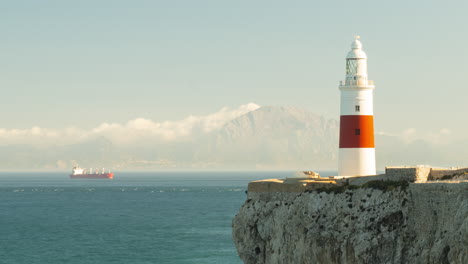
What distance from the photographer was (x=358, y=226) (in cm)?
3888

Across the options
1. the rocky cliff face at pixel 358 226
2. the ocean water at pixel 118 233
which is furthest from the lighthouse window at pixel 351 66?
the ocean water at pixel 118 233

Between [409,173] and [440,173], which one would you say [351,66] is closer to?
[440,173]

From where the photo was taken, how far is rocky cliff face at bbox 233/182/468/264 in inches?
1309

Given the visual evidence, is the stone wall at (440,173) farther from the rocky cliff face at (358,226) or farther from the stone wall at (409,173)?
the rocky cliff face at (358,226)

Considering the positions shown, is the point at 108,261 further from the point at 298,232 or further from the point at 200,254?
the point at 298,232

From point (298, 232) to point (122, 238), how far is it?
2016 inches

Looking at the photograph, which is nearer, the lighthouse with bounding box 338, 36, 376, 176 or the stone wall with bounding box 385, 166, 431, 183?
the stone wall with bounding box 385, 166, 431, 183

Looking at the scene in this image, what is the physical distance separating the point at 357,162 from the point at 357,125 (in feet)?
8.54

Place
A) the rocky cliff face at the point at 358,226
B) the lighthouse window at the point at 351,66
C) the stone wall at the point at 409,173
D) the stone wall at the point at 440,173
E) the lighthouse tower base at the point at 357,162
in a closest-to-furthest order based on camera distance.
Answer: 1. the rocky cliff face at the point at 358,226
2. the stone wall at the point at 409,173
3. the stone wall at the point at 440,173
4. the lighthouse tower base at the point at 357,162
5. the lighthouse window at the point at 351,66

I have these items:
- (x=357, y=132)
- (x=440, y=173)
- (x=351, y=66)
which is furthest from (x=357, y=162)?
(x=440, y=173)

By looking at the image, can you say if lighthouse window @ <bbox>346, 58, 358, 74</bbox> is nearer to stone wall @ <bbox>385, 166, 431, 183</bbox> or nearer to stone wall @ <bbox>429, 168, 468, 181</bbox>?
stone wall @ <bbox>429, 168, 468, 181</bbox>

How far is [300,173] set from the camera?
51.3 metres

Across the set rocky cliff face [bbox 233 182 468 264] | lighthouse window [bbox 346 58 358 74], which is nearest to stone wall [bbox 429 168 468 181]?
rocky cliff face [bbox 233 182 468 264]

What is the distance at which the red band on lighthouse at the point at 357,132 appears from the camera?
52.0 metres
